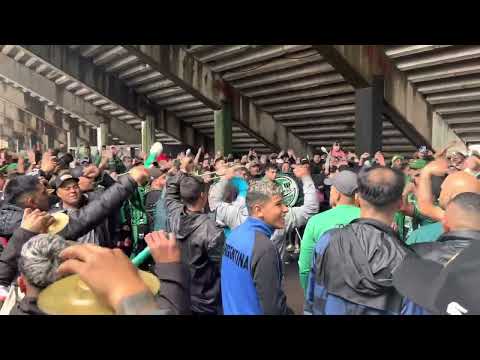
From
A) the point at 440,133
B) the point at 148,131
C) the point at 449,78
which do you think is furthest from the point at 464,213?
the point at 148,131

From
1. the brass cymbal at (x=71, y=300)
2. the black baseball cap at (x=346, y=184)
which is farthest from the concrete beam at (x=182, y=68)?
the brass cymbal at (x=71, y=300)

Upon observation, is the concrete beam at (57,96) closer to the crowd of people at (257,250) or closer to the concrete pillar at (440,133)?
the concrete pillar at (440,133)

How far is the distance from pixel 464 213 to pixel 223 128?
618 inches

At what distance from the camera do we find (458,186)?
2.82 metres

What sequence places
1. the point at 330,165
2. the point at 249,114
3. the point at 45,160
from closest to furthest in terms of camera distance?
the point at 45,160
the point at 330,165
the point at 249,114

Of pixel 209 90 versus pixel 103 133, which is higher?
pixel 209 90

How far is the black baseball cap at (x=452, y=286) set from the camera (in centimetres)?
120

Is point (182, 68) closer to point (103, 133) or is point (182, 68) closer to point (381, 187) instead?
point (103, 133)

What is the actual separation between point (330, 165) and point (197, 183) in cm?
569

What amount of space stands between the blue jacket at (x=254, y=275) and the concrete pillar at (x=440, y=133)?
41.9ft

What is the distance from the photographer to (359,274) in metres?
2.28

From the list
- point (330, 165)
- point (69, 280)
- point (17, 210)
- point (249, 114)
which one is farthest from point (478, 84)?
point (69, 280)

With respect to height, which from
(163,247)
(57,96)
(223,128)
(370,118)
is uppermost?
(57,96)

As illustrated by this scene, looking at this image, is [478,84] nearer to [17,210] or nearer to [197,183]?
[197,183]
